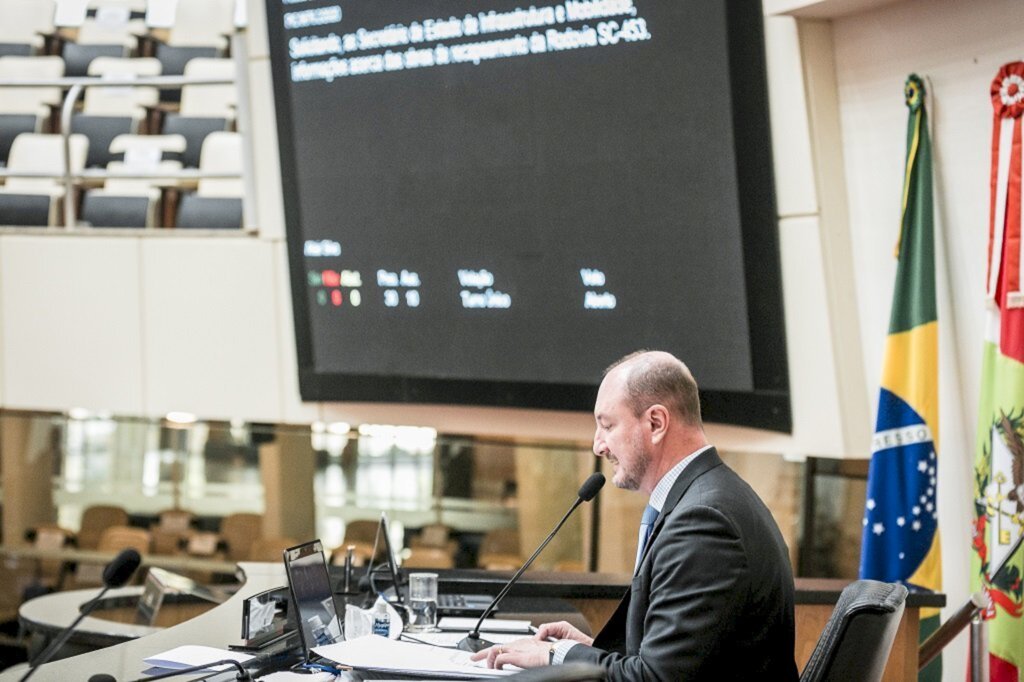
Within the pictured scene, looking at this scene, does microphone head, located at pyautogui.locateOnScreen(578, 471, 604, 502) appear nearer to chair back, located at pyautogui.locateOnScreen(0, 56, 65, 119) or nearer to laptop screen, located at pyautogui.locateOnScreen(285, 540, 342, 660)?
laptop screen, located at pyautogui.locateOnScreen(285, 540, 342, 660)

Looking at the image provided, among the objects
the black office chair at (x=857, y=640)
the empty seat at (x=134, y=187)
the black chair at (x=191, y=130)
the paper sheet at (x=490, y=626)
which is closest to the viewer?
the black office chair at (x=857, y=640)

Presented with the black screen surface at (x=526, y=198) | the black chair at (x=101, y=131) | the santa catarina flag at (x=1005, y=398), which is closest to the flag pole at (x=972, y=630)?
the santa catarina flag at (x=1005, y=398)

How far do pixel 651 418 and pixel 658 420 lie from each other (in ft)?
0.05

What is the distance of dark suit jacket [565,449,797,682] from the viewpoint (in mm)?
2170

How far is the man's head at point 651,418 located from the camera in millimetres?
2408

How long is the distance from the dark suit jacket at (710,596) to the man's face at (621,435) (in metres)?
0.11

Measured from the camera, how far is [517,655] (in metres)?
2.37

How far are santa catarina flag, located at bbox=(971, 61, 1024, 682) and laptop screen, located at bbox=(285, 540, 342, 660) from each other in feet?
6.24

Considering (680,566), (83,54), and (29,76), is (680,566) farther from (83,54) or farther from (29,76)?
(83,54)

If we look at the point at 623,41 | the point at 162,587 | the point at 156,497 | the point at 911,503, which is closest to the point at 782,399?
the point at 911,503

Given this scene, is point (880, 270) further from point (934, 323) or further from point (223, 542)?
point (223, 542)

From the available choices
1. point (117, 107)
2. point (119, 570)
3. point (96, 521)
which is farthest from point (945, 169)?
point (96, 521)

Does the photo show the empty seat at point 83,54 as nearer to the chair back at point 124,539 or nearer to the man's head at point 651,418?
the chair back at point 124,539

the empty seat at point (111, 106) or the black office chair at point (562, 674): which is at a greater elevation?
the empty seat at point (111, 106)
